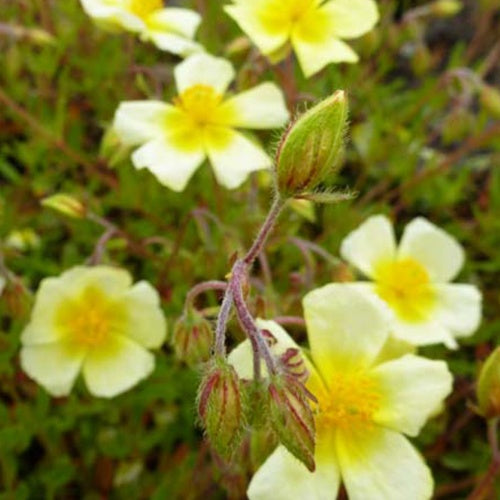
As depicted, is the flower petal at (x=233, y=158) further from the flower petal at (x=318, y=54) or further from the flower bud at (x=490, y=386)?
the flower bud at (x=490, y=386)

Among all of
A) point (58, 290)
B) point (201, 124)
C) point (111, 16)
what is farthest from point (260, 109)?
point (58, 290)

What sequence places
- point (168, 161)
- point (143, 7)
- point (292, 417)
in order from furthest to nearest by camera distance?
1. point (143, 7)
2. point (168, 161)
3. point (292, 417)

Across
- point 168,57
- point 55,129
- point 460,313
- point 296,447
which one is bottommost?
point 168,57

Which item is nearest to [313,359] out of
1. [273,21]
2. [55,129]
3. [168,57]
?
[273,21]

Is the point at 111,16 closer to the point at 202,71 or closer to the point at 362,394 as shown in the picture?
the point at 202,71

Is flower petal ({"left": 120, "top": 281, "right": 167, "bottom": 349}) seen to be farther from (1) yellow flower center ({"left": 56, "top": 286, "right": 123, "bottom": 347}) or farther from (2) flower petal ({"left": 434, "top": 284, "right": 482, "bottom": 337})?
(2) flower petal ({"left": 434, "top": 284, "right": 482, "bottom": 337})

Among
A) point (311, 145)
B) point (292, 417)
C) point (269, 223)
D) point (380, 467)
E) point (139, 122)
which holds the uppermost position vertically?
point (311, 145)

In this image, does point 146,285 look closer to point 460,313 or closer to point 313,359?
point 313,359
